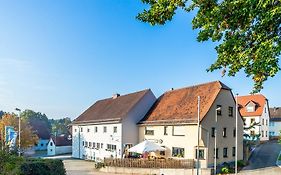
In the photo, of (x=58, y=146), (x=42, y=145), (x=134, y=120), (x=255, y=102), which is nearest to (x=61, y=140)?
(x=58, y=146)

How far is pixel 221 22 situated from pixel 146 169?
940 inches

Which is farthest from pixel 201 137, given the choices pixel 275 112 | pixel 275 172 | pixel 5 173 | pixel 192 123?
pixel 275 112

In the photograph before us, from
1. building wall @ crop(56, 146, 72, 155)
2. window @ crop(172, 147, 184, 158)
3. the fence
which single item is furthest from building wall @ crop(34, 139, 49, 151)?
window @ crop(172, 147, 184, 158)

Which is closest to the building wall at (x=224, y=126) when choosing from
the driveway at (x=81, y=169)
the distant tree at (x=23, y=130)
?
the driveway at (x=81, y=169)

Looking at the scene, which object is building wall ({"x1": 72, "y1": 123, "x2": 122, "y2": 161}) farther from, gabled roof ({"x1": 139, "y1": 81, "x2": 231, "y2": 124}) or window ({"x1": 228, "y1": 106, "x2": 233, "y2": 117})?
window ({"x1": 228, "y1": 106, "x2": 233, "y2": 117})

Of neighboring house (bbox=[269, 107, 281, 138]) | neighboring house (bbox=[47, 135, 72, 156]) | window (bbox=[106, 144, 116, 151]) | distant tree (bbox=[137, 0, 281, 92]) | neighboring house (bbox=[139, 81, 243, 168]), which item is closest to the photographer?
distant tree (bbox=[137, 0, 281, 92])

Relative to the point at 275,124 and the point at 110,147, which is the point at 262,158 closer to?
the point at 110,147

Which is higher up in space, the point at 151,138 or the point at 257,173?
the point at 151,138

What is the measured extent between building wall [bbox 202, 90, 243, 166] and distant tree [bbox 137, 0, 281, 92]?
72.0 ft

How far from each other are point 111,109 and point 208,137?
19.1m

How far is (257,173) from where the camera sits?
2827cm

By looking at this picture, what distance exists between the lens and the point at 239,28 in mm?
9273

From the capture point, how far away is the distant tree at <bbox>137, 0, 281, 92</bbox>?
7.98 m

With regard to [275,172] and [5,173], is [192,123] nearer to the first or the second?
[275,172]
